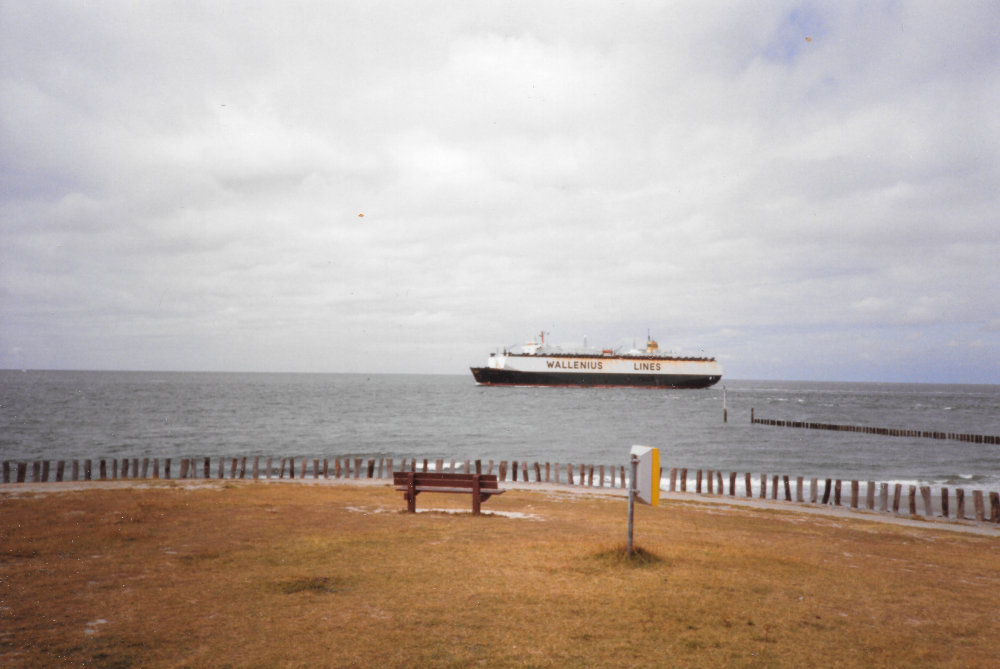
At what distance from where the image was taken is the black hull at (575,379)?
128875mm

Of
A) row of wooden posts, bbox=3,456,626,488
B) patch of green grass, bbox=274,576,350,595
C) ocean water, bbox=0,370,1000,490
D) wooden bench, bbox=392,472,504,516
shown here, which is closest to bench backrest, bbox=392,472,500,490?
wooden bench, bbox=392,472,504,516

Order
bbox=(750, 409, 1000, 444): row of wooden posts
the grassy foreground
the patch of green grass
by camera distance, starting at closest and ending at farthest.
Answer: the grassy foreground < the patch of green grass < bbox=(750, 409, 1000, 444): row of wooden posts

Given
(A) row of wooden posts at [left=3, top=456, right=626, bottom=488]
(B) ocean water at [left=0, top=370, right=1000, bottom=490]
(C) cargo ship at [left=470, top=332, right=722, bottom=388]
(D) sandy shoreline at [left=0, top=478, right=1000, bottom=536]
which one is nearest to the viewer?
(D) sandy shoreline at [left=0, top=478, right=1000, bottom=536]

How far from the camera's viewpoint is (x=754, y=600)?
738 centimetres

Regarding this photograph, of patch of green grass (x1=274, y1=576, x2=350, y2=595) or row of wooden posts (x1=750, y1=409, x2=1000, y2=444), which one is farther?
row of wooden posts (x1=750, y1=409, x2=1000, y2=444)

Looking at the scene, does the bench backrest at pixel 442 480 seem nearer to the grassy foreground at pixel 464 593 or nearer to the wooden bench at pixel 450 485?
the wooden bench at pixel 450 485

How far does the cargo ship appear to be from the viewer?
128 metres

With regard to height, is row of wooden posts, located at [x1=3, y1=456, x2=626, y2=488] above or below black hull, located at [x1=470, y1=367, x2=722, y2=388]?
below

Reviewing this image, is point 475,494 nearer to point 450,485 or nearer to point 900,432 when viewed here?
point 450,485

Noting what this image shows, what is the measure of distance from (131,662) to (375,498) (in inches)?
410

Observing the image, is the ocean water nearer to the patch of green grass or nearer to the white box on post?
the white box on post

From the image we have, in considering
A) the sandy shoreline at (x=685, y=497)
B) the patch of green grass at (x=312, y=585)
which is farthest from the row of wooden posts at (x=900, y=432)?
the patch of green grass at (x=312, y=585)

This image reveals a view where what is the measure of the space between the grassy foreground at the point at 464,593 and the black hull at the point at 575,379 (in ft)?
381

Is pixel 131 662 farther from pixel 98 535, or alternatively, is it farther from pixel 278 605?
pixel 98 535
